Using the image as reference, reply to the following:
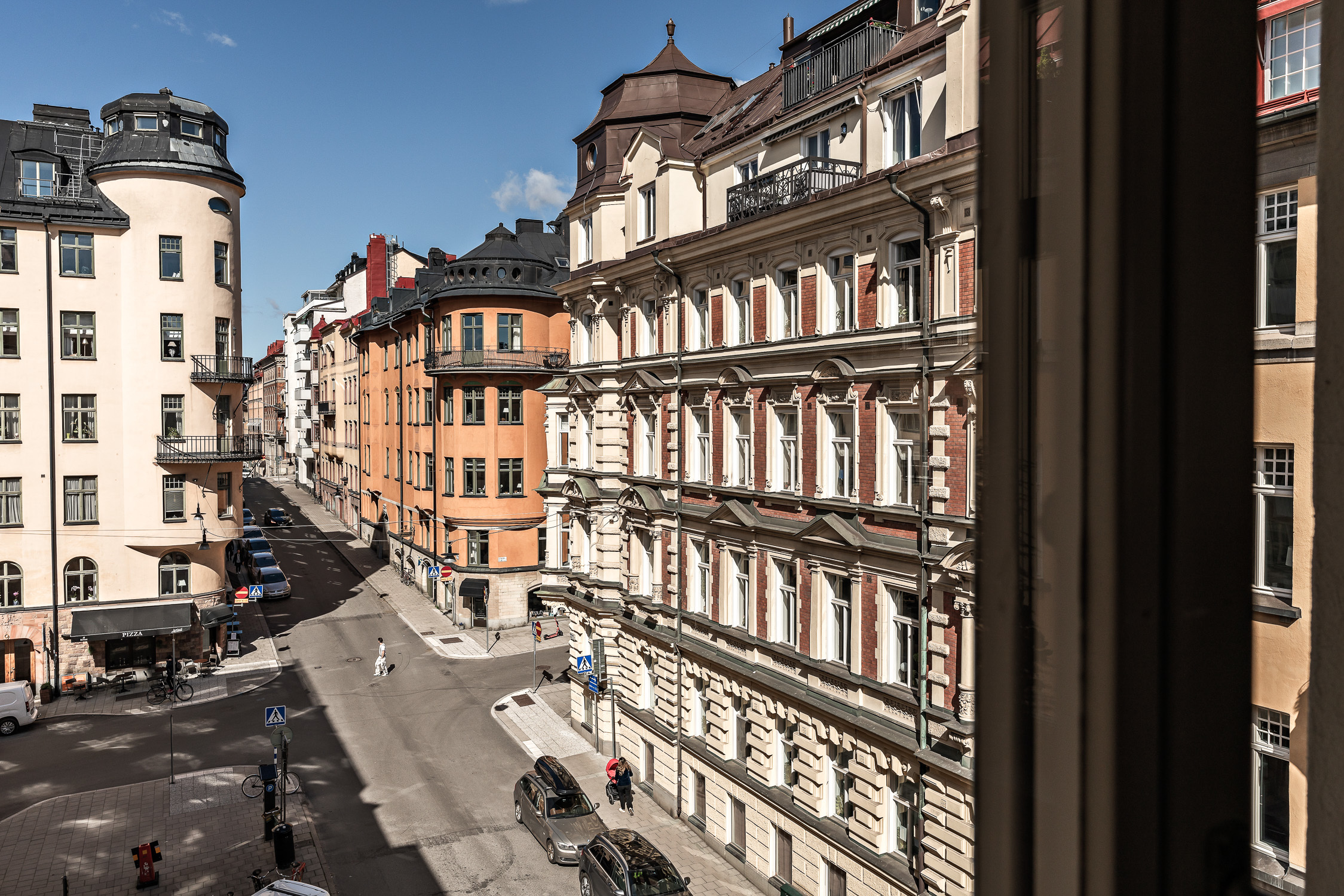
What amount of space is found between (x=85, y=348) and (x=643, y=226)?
19048 mm

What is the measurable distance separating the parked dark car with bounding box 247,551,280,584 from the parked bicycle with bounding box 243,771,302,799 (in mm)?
21537

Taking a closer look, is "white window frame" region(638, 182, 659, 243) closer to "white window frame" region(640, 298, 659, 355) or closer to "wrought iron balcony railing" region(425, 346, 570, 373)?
"white window frame" region(640, 298, 659, 355)

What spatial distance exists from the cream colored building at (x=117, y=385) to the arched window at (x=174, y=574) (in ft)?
0.13

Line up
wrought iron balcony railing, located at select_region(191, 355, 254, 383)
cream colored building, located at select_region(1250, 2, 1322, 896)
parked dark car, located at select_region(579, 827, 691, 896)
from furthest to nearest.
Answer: wrought iron balcony railing, located at select_region(191, 355, 254, 383) → parked dark car, located at select_region(579, 827, 691, 896) → cream colored building, located at select_region(1250, 2, 1322, 896)

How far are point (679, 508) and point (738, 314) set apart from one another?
415 centimetres

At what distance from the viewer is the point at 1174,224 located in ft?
3.24

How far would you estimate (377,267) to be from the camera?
55438mm

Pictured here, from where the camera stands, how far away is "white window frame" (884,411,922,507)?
472 inches

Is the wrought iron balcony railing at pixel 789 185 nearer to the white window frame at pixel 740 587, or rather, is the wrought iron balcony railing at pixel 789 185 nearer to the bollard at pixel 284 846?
the white window frame at pixel 740 587

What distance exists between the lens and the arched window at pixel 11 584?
25938 millimetres

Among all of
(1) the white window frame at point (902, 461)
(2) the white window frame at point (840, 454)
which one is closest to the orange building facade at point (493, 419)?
(2) the white window frame at point (840, 454)

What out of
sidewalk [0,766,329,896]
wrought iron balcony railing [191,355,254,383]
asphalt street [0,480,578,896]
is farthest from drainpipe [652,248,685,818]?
wrought iron balcony railing [191,355,254,383]

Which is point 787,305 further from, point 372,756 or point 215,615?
point 215,615

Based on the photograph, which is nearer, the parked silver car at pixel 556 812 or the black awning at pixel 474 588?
the parked silver car at pixel 556 812
